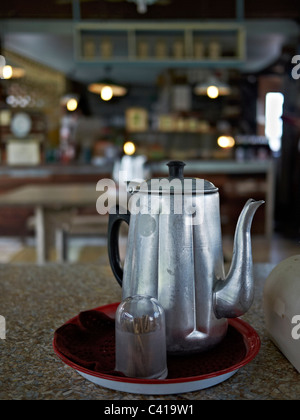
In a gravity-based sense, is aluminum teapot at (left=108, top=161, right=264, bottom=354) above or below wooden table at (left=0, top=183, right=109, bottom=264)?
above

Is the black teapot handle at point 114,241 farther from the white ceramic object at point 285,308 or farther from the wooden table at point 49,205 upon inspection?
the wooden table at point 49,205

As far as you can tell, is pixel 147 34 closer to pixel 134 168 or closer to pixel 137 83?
pixel 134 168

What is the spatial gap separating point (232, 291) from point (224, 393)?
13 cm

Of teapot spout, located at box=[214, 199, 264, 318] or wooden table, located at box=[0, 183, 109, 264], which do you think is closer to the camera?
teapot spout, located at box=[214, 199, 264, 318]

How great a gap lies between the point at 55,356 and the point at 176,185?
1.01 feet

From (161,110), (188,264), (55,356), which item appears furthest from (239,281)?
(161,110)

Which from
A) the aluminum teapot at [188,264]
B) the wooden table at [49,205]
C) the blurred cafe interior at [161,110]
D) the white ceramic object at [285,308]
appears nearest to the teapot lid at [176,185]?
the aluminum teapot at [188,264]

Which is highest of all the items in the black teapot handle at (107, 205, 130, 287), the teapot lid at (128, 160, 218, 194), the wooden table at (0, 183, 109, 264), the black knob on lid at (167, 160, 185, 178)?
the black knob on lid at (167, 160, 185, 178)

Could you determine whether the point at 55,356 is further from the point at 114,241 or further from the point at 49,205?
the point at 49,205

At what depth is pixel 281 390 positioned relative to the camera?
557 mm

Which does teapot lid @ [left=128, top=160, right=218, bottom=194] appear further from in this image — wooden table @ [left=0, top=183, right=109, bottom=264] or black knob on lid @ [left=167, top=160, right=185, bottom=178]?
wooden table @ [left=0, top=183, right=109, bottom=264]

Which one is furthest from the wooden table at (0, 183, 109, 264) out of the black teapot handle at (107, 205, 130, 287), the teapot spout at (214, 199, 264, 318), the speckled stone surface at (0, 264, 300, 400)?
the teapot spout at (214, 199, 264, 318)

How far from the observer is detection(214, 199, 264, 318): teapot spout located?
1.97ft

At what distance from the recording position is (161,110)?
794cm
